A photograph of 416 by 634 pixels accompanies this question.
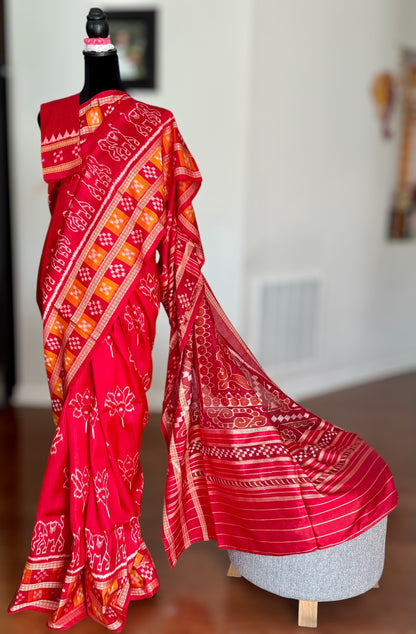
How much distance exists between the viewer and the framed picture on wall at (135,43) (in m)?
3.13

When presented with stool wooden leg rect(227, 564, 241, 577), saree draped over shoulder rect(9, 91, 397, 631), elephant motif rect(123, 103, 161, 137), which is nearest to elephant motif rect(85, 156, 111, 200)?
saree draped over shoulder rect(9, 91, 397, 631)

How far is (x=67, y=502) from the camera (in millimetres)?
1761

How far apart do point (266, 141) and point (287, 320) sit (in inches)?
37.2

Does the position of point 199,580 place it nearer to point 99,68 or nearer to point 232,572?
point 232,572

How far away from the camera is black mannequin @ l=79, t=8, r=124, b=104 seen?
1.69 m

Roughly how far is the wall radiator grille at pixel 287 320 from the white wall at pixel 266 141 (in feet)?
0.25

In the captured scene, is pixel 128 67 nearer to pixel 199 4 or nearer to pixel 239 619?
pixel 199 4

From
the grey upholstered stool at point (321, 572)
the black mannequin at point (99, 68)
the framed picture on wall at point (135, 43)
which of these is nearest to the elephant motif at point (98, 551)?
the grey upholstered stool at point (321, 572)

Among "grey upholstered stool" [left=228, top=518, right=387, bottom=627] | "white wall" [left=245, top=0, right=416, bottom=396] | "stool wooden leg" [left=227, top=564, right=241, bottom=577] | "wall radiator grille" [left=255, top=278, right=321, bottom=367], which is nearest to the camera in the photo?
"grey upholstered stool" [left=228, top=518, right=387, bottom=627]

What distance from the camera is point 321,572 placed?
1.76 m

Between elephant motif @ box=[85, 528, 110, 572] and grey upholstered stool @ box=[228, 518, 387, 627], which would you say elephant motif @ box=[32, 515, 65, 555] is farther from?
grey upholstered stool @ box=[228, 518, 387, 627]

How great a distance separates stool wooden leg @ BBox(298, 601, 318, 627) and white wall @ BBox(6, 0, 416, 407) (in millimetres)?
1703

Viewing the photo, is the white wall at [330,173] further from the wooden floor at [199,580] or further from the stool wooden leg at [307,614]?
the stool wooden leg at [307,614]

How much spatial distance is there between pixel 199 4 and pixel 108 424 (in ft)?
7.22
